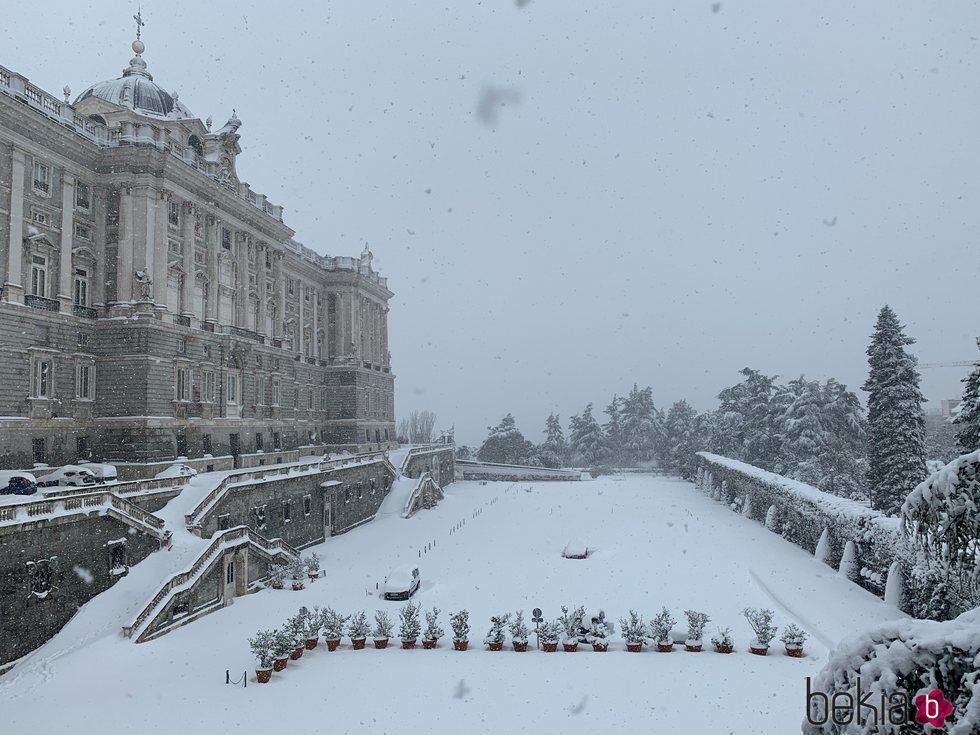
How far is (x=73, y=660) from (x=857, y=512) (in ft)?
105

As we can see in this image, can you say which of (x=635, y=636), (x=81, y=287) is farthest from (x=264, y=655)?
(x=81, y=287)

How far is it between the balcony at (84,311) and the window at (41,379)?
3087 mm

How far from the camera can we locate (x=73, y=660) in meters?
20.2

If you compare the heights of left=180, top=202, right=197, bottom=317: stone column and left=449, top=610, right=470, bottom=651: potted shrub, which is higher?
left=180, top=202, right=197, bottom=317: stone column

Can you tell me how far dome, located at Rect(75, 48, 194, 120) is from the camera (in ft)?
137

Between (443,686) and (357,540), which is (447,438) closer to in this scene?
(357,540)

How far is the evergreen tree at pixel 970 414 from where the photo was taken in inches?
1117

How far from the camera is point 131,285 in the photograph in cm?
3556

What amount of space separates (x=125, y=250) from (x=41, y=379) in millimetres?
7992

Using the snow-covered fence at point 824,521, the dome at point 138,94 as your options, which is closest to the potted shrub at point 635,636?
the snow-covered fence at point 824,521

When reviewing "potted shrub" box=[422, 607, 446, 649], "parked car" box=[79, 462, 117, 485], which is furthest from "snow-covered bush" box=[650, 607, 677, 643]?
"parked car" box=[79, 462, 117, 485]

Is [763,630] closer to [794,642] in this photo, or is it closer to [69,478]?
[794,642]

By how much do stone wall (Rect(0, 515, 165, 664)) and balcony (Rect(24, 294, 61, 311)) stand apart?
43.3ft

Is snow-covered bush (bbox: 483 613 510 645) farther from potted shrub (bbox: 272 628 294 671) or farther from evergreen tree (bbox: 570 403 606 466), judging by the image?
evergreen tree (bbox: 570 403 606 466)
